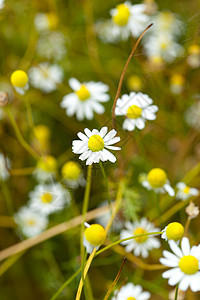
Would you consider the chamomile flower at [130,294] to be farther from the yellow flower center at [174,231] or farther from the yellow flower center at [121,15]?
the yellow flower center at [121,15]

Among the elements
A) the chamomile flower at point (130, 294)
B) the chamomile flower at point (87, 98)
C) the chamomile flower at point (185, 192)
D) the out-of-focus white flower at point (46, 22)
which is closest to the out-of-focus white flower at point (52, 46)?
the out-of-focus white flower at point (46, 22)

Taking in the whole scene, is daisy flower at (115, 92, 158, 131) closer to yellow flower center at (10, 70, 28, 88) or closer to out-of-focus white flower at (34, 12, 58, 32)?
yellow flower center at (10, 70, 28, 88)

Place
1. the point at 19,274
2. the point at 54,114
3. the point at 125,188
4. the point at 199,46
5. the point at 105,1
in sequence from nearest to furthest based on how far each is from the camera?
the point at 125,188
the point at 199,46
the point at 19,274
the point at 54,114
the point at 105,1

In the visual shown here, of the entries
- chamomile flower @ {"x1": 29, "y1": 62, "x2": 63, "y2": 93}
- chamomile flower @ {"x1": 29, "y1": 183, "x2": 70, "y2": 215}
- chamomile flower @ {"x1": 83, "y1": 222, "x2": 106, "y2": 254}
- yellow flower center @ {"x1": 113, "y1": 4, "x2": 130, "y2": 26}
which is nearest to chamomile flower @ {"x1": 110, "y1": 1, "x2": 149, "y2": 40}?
yellow flower center @ {"x1": 113, "y1": 4, "x2": 130, "y2": 26}

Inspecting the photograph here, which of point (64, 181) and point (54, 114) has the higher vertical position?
point (54, 114)

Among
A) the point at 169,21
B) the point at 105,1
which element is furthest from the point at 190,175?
the point at 105,1

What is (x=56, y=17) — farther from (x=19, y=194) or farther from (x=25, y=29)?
(x=19, y=194)
